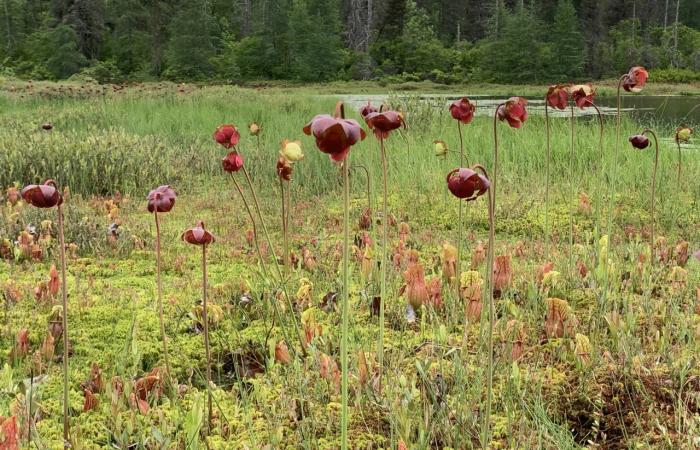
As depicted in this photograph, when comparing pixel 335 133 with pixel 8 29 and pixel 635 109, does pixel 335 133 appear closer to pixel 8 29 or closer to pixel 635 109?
pixel 635 109

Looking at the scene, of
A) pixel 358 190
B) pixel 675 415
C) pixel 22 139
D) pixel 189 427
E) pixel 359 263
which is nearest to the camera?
pixel 189 427

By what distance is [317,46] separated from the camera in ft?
142

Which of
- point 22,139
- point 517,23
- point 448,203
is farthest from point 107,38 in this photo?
point 448,203

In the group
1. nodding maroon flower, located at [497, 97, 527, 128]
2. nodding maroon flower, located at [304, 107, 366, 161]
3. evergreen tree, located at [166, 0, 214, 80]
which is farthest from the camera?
evergreen tree, located at [166, 0, 214, 80]

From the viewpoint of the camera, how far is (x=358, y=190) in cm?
525

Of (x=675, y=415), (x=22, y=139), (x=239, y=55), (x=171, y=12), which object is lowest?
(x=675, y=415)

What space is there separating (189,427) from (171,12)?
50111 mm

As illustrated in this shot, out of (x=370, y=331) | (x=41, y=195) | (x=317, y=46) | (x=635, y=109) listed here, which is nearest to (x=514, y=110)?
(x=370, y=331)

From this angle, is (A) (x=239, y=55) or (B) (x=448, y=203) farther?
(A) (x=239, y=55)

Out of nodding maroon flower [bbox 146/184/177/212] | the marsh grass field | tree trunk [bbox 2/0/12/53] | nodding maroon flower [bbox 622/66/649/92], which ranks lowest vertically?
the marsh grass field

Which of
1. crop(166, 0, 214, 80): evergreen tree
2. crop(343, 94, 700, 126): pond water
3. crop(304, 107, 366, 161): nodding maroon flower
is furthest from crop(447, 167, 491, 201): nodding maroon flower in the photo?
crop(166, 0, 214, 80): evergreen tree

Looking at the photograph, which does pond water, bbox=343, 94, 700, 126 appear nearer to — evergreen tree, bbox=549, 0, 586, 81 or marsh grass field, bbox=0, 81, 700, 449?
marsh grass field, bbox=0, 81, 700, 449

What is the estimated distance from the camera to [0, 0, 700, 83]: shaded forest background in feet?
137

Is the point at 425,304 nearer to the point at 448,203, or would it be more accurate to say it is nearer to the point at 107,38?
the point at 448,203
